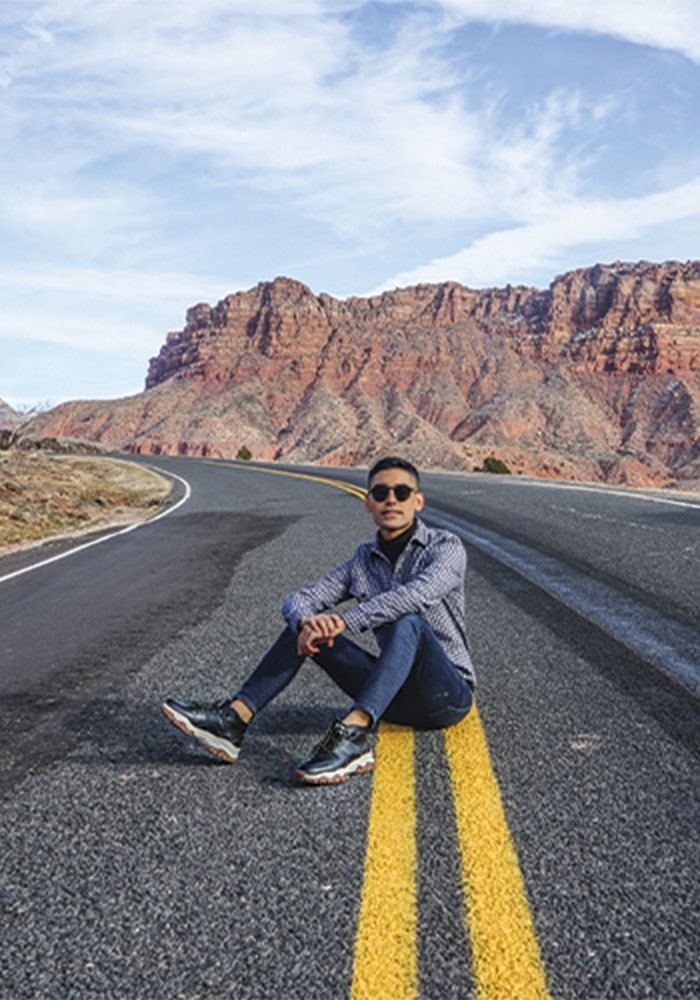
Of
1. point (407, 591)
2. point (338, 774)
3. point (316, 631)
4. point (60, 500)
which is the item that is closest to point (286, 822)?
point (338, 774)

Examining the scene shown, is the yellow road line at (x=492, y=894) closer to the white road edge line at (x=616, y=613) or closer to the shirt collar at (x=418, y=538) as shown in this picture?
the shirt collar at (x=418, y=538)

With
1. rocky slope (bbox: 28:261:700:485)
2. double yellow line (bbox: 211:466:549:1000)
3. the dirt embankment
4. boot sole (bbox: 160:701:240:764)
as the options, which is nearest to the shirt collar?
double yellow line (bbox: 211:466:549:1000)

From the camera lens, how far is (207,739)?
10.4 feet

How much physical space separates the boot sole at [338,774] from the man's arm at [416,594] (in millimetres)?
619

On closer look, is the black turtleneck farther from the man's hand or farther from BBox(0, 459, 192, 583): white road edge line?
BBox(0, 459, 192, 583): white road edge line

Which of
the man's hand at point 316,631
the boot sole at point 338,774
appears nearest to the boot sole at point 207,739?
the boot sole at point 338,774

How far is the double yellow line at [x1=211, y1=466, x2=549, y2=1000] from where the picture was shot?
186 centimetres

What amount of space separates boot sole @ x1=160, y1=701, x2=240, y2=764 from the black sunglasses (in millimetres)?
1317

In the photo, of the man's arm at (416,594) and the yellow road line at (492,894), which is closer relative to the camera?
the yellow road line at (492,894)

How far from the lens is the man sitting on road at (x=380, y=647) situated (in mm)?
3185

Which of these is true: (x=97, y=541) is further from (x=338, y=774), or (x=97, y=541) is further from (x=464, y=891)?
(x=464, y=891)

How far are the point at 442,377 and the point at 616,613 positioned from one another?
9749 cm

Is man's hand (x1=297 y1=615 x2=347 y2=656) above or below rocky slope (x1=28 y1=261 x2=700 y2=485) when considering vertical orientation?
below

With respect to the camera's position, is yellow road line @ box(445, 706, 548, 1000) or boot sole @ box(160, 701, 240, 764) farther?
boot sole @ box(160, 701, 240, 764)
